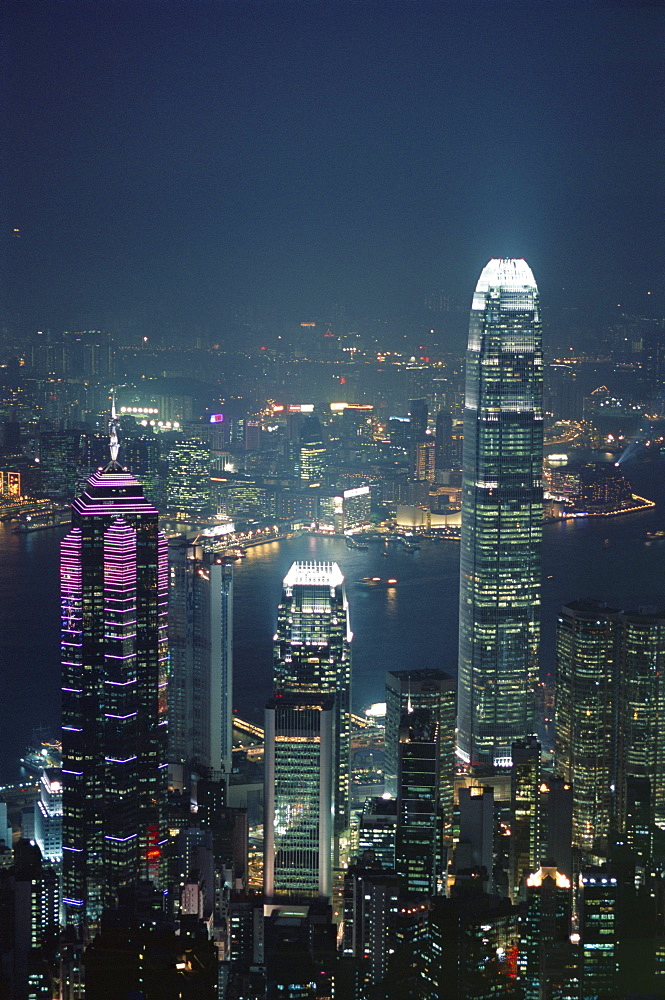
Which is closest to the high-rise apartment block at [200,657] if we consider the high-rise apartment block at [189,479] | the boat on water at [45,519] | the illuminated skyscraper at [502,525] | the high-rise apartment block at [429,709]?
the high-rise apartment block at [189,479]

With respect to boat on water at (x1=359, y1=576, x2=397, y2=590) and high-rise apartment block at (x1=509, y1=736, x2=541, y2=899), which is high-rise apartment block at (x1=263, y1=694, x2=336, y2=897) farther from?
high-rise apartment block at (x1=509, y1=736, x2=541, y2=899)

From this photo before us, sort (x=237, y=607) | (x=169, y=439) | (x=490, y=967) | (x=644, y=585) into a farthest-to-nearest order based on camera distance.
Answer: (x=237, y=607), (x=644, y=585), (x=169, y=439), (x=490, y=967)

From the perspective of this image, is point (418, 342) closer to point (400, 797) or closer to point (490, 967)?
point (400, 797)

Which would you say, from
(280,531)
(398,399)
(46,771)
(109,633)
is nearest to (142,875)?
(46,771)

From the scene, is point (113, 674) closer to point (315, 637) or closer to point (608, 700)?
point (315, 637)

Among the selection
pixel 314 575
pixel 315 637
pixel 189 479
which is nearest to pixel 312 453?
pixel 189 479

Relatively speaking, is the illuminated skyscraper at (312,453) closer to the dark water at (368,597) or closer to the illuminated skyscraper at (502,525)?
the dark water at (368,597)
